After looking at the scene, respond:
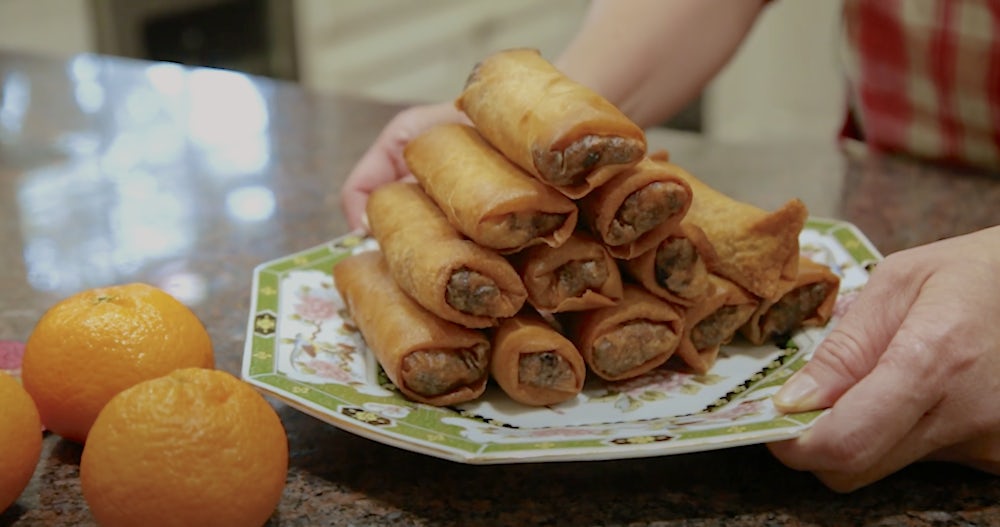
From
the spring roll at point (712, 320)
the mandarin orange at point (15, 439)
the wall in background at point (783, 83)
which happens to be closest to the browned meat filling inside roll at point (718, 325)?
the spring roll at point (712, 320)

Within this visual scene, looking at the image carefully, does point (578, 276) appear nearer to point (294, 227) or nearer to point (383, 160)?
point (383, 160)

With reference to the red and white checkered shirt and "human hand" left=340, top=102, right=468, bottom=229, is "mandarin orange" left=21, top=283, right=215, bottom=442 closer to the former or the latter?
"human hand" left=340, top=102, right=468, bottom=229

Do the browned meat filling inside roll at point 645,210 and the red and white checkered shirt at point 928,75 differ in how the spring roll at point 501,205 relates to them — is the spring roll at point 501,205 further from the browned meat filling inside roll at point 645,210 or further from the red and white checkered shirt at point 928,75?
the red and white checkered shirt at point 928,75

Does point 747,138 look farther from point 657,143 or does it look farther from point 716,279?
point 716,279

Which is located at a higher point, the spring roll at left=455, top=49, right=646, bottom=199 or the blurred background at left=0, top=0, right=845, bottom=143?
the spring roll at left=455, top=49, right=646, bottom=199

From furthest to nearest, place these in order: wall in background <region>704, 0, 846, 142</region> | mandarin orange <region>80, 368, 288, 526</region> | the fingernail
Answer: wall in background <region>704, 0, 846, 142</region>, the fingernail, mandarin orange <region>80, 368, 288, 526</region>

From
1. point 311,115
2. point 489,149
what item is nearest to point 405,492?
point 489,149

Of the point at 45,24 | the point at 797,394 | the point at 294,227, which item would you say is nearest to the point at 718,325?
the point at 797,394

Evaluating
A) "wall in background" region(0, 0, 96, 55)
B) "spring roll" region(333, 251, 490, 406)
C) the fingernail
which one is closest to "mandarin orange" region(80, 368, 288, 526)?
"spring roll" region(333, 251, 490, 406)
